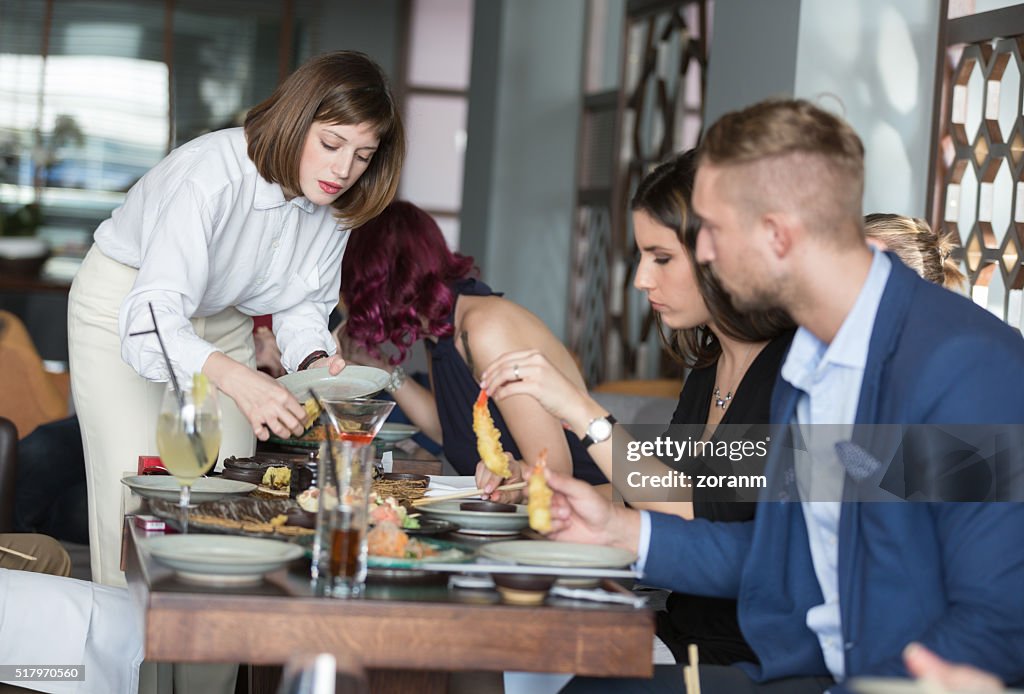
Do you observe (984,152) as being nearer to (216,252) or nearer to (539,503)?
(216,252)

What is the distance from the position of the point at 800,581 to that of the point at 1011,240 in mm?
2147

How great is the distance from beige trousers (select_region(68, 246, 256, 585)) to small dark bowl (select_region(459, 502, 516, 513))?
40.1 inches

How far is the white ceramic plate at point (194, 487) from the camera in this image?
1.88 metres

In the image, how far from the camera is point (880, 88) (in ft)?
13.3

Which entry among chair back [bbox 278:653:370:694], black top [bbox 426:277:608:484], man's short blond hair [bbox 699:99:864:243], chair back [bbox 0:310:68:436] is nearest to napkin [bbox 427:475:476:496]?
black top [bbox 426:277:608:484]

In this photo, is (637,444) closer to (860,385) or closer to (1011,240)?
(860,385)

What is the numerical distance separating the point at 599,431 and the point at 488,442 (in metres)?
0.27

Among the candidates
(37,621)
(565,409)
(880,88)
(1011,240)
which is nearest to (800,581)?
(565,409)

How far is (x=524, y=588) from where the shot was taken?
4.63 feet

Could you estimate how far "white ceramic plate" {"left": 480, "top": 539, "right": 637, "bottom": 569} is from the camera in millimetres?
1571

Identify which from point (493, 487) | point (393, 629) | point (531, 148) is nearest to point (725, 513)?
point (493, 487)

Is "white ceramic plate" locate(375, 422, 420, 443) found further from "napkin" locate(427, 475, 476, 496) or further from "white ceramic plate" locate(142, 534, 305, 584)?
"white ceramic plate" locate(142, 534, 305, 584)

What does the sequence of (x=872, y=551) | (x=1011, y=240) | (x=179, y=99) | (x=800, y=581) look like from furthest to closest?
(x=179, y=99) < (x=1011, y=240) < (x=800, y=581) < (x=872, y=551)

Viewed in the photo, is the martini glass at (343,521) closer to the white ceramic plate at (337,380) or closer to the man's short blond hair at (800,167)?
the man's short blond hair at (800,167)
